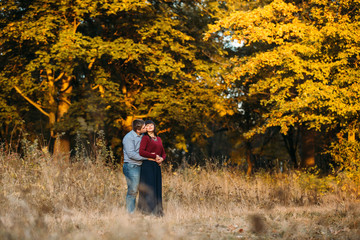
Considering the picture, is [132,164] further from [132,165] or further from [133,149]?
[133,149]

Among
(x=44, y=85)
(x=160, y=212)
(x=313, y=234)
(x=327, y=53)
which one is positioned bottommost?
(x=44, y=85)

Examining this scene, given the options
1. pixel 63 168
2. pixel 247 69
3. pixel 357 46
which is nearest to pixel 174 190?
pixel 63 168

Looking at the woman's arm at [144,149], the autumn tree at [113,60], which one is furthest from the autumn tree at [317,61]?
the woman's arm at [144,149]

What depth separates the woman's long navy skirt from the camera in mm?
7852

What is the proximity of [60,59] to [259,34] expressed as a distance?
6.19 meters

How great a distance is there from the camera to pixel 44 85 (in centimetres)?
1730

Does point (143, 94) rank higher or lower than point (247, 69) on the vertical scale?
lower

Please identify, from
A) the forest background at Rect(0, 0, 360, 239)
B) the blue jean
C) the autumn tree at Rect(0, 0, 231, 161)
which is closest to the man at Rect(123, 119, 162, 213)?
the blue jean

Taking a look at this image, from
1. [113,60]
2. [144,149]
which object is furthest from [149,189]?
[113,60]

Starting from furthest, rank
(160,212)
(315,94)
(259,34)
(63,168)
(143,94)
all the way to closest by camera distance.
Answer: (143,94)
(259,34)
(315,94)
(63,168)
(160,212)

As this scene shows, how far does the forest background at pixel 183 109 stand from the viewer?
717 cm

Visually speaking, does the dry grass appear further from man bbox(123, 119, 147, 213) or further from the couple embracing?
the couple embracing

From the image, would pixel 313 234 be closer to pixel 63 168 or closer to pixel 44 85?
pixel 63 168

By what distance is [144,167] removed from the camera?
7.96 meters
